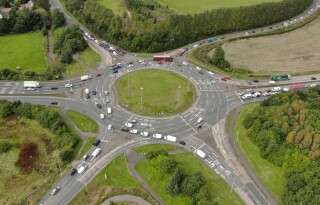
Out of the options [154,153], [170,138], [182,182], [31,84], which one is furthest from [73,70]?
[182,182]

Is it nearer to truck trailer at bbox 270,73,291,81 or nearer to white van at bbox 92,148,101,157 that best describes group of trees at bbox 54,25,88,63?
white van at bbox 92,148,101,157

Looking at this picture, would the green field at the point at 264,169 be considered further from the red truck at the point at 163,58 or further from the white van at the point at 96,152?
the red truck at the point at 163,58

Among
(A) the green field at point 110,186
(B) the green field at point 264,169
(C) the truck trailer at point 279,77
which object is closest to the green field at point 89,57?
(A) the green field at point 110,186

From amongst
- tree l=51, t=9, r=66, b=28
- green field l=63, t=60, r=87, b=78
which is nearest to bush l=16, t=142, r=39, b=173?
green field l=63, t=60, r=87, b=78

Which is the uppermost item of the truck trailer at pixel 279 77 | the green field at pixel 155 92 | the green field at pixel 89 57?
the green field at pixel 89 57

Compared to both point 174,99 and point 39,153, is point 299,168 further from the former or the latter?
point 39,153

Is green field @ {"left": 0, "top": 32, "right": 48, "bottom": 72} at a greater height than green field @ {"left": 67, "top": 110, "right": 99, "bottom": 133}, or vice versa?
green field @ {"left": 0, "top": 32, "right": 48, "bottom": 72}
